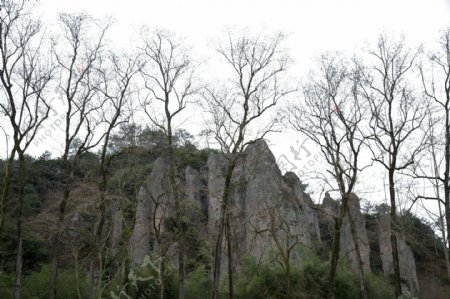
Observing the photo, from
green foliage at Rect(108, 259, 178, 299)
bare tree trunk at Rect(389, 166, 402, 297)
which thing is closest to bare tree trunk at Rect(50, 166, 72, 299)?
green foliage at Rect(108, 259, 178, 299)

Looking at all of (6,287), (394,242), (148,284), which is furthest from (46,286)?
(394,242)

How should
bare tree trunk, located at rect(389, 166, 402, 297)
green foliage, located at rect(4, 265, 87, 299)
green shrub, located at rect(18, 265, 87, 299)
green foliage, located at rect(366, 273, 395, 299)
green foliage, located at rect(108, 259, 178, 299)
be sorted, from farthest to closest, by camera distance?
1. green foliage, located at rect(366, 273, 395, 299)
2. green foliage, located at rect(108, 259, 178, 299)
3. green shrub, located at rect(18, 265, 87, 299)
4. green foliage, located at rect(4, 265, 87, 299)
5. bare tree trunk, located at rect(389, 166, 402, 297)

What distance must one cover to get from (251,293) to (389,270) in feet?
55.3

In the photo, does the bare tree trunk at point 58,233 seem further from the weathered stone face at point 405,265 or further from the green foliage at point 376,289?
the weathered stone face at point 405,265

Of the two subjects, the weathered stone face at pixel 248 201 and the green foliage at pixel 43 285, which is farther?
the weathered stone face at pixel 248 201

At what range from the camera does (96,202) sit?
1323 centimetres

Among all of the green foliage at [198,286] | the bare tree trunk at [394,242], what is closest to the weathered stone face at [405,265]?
the green foliage at [198,286]

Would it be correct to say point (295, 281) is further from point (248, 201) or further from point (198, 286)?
point (248, 201)

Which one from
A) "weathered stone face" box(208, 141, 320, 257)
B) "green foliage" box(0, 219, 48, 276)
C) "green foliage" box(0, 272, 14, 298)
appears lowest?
"green foliage" box(0, 272, 14, 298)

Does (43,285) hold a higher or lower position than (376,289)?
higher

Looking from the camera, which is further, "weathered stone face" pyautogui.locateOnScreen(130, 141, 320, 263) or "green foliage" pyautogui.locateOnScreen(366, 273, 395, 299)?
"weathered stone face" pyautogui.locateOnScreen(130, 141, 320, 263)

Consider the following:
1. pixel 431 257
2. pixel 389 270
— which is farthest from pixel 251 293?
pixel 431 257

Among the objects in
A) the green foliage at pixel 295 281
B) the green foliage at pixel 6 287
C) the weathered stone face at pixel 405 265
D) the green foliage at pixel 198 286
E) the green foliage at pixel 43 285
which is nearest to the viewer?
the green foliage at pixel 6 287

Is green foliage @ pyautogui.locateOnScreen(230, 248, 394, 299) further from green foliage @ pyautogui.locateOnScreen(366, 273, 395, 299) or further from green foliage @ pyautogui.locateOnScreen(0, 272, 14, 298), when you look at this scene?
green foliage @ pyautogui.locateOnScreen(0, 272, 14, 298)
